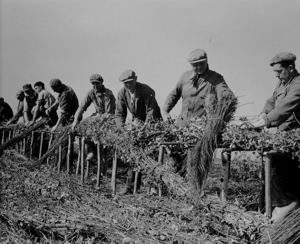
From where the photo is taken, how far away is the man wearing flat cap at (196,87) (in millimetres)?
5223

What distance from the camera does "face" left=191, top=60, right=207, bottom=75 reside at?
5242 millimetres

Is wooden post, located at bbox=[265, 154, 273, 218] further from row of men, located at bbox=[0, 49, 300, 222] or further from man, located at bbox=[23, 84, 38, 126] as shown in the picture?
man, located at bbox=[23, 84, 38, 126]

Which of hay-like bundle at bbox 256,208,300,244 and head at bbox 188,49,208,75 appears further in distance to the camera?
head at bbox 188,49,208,75

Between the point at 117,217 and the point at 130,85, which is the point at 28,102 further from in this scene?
the point at 117,217

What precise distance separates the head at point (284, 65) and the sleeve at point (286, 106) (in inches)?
7.3

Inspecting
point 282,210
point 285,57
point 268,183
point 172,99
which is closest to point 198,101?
point 172,99

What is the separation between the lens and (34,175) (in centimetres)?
706

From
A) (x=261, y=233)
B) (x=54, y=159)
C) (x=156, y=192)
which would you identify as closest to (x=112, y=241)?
(x=261, y=233)

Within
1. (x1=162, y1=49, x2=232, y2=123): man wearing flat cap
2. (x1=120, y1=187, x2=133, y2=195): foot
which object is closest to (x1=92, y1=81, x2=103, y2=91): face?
(x1=162, y1=49, x2=232, y2=123): man wearing flat cap

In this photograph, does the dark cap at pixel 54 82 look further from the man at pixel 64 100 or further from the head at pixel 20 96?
the head at pixel 20 96

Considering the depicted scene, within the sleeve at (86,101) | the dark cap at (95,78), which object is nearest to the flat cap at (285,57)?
the dark cap at (95,78)

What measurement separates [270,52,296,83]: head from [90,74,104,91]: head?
171 inches

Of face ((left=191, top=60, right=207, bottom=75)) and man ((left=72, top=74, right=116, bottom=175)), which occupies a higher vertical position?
face ((left=191, top=60, right=207, bottom=75))

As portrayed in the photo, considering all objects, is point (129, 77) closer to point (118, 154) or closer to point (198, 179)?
point (118, 154)
